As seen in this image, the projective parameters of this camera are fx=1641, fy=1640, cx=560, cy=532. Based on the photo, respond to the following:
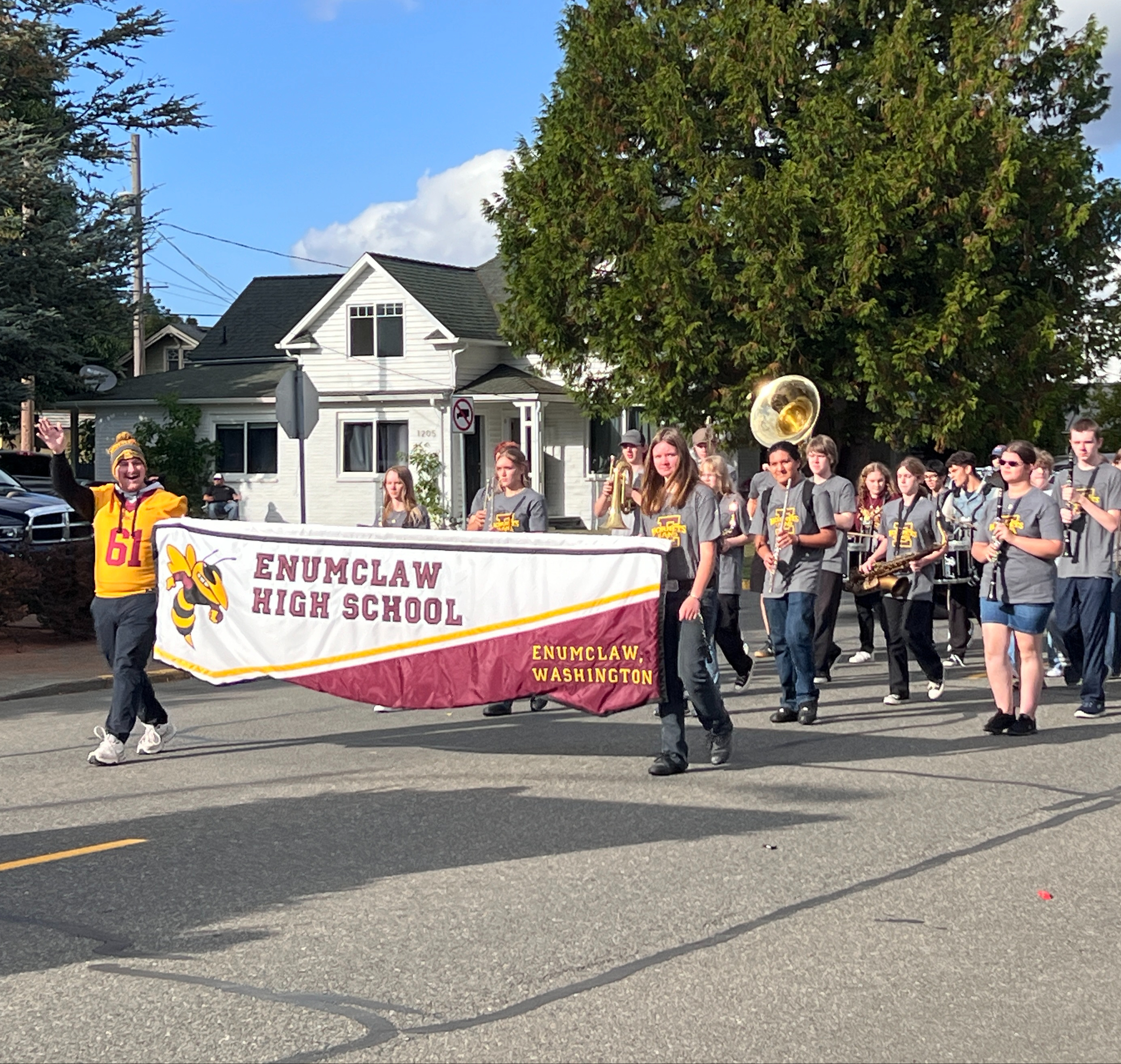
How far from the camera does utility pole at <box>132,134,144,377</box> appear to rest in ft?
122

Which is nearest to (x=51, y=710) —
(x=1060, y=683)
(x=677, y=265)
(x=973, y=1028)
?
(x=1060, y=683)

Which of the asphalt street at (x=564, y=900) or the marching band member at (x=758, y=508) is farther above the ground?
the marching band member at (x=758, y=508)

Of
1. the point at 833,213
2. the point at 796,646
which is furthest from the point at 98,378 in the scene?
the point at 796,646

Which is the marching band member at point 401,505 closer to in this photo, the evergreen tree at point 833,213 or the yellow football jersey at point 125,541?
the yellow football jersey at point 125,541

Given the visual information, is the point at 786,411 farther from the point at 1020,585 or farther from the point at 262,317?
the point at 262,317

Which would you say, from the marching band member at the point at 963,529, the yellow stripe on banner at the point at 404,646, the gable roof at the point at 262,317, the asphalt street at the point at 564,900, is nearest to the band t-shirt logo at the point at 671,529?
the yellow stripe on banner at the point at 404,646

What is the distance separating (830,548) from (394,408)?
102ft

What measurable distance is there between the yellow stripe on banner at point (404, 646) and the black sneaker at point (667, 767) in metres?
0.94

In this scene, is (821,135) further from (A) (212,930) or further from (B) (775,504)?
(A) (212,930)

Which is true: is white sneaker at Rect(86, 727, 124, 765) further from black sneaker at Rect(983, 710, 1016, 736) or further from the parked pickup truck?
the parked pickup truck

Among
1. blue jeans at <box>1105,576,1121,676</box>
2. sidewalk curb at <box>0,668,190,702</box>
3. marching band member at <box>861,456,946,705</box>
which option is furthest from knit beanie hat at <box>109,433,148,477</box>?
blue jeans at <box>1105,576,1121,676</box>

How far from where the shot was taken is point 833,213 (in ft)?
102

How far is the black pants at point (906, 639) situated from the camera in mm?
12508

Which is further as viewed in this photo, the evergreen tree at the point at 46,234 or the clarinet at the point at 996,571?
the evergreen tree at the point at 46,234
